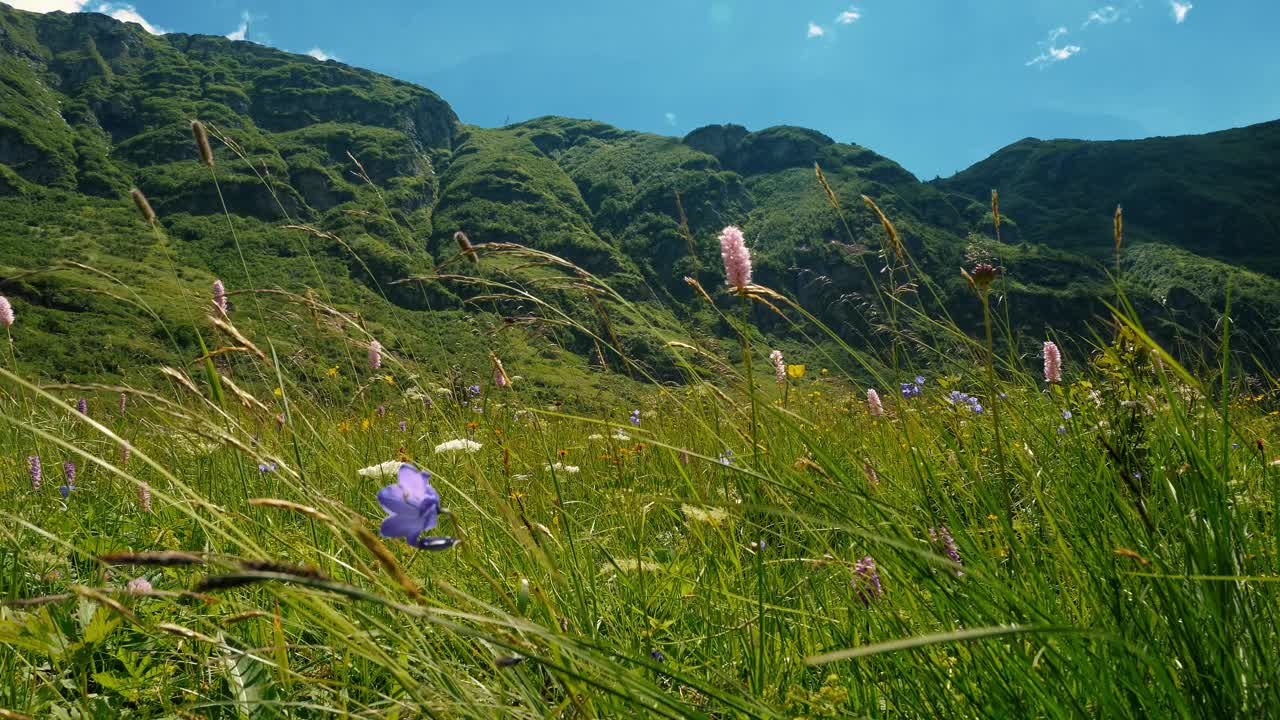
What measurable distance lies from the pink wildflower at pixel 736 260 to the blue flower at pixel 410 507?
769 millimetres

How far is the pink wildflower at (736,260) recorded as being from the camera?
4.60 feet

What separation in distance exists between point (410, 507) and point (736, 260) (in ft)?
2.89

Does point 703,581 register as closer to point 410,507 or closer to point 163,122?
point 410,507

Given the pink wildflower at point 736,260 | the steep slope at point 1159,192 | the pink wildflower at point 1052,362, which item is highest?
the steep slope at point 1159,192

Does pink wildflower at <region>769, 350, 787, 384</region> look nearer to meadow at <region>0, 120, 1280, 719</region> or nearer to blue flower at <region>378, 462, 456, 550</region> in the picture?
meadow at <region>0, 120, 1280, 719</region>

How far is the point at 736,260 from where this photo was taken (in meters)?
1.45

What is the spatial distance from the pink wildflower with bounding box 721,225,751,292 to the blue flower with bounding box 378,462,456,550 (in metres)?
0.77

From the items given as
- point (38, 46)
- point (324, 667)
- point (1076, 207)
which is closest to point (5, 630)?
point (324, 667)

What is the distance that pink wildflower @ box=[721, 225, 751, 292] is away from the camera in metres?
1.40

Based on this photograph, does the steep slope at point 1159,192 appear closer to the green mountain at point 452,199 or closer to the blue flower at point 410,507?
the green mountain at point 452,199

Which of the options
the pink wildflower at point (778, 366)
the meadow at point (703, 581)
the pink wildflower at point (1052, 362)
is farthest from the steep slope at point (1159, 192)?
the meadow at point (703, 581)

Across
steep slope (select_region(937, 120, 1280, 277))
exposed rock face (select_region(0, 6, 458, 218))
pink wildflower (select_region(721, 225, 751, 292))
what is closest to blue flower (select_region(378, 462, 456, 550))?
pink wildflower (select_region(721, 225, 751, 292))

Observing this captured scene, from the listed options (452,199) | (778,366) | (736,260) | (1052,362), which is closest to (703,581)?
(736,260)

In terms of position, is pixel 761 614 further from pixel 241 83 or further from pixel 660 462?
pixel 241 83
